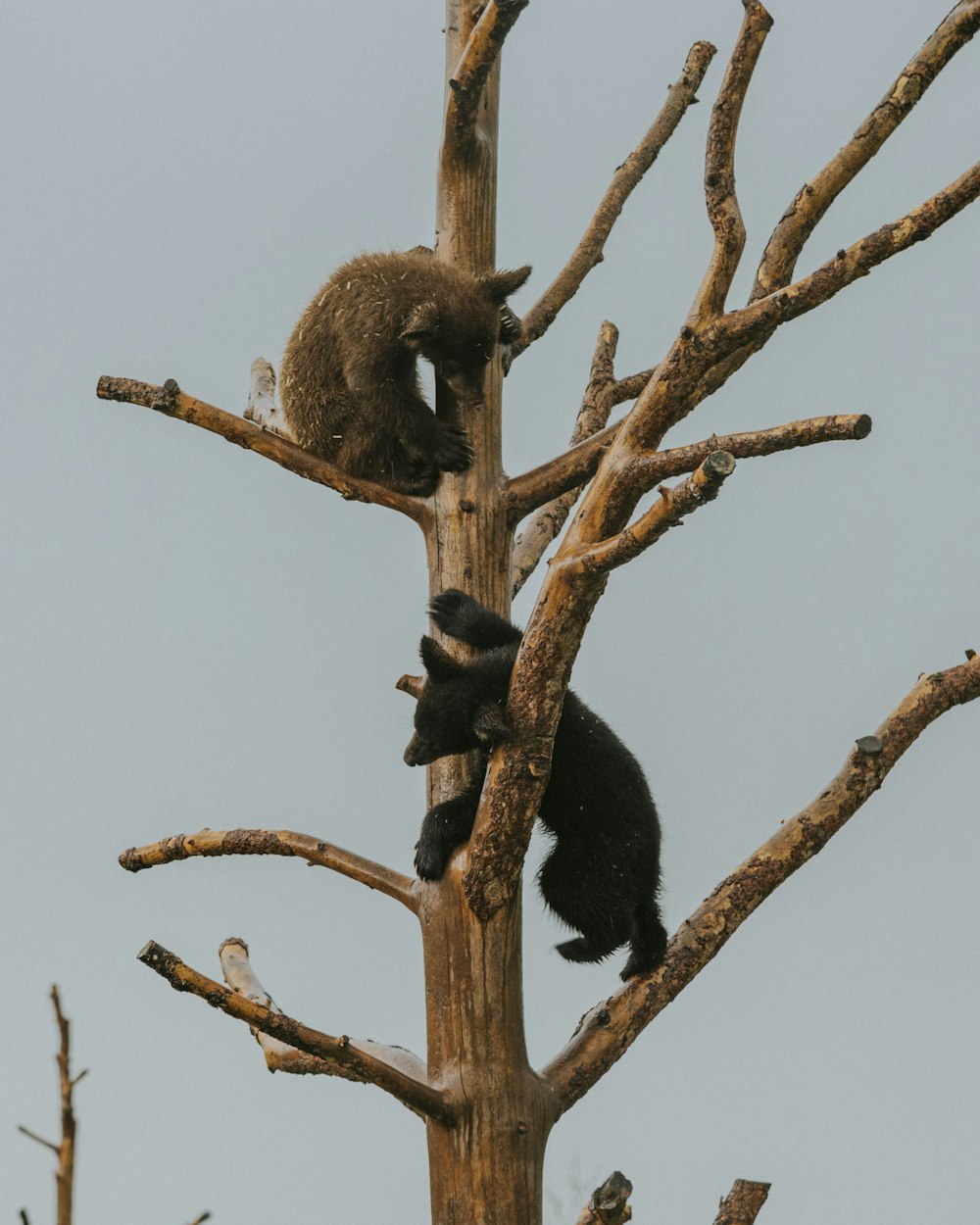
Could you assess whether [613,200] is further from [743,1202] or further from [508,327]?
[743,1202]

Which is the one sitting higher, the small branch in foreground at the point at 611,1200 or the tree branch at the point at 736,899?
the tree branch at the point at 736,899

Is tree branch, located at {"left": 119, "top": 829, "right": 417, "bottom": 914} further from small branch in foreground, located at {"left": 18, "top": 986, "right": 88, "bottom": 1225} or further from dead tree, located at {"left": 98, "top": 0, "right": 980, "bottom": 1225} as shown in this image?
small branch in foreground, located at {"left": 18, "top": 986, "right": 88, "bottom": 1225}

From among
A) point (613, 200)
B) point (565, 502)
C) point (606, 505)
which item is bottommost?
point (606, 505)

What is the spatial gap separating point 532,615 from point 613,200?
83.1 inches

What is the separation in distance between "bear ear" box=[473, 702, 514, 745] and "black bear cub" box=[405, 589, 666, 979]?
434mm

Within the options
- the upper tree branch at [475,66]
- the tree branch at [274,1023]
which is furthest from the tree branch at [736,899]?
the upper tree branch at [475,66]

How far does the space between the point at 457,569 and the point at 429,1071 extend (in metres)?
1.17

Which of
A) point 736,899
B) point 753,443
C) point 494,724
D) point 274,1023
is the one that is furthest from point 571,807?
point 753,443

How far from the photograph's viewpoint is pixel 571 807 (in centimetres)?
326

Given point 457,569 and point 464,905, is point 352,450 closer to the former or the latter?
point 457,569

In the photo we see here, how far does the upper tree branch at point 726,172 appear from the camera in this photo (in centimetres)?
250

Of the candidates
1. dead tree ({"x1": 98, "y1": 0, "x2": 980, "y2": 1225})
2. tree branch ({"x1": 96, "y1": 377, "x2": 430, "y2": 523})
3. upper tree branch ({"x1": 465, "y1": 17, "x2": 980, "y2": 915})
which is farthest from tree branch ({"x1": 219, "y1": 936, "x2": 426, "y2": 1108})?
tree branch ({"x1": 96, "y1": 377, "x2": 430, "y2": 523})

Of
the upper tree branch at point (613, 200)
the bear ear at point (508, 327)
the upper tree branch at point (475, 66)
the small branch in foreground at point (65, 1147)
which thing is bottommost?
the small branch in foreground at point (65, 1147)

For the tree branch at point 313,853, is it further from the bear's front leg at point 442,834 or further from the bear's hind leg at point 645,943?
the bear's hind leg at point 645,943
